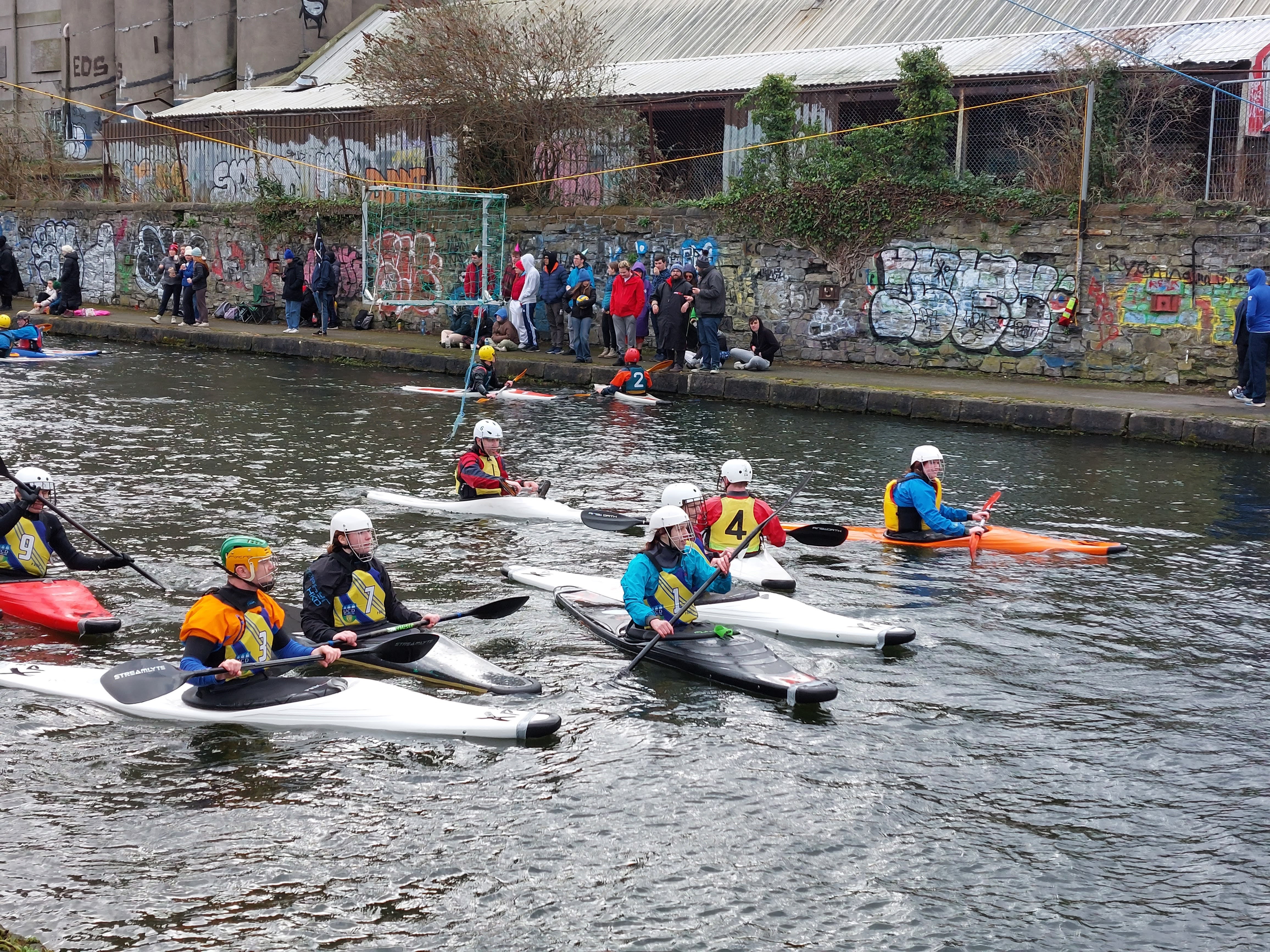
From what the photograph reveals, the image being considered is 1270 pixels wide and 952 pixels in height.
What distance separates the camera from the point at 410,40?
86.8 feet

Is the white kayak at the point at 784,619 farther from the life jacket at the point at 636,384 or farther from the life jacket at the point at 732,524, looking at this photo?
the life jacket at the point at 636,384

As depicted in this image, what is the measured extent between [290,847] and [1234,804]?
183 inches

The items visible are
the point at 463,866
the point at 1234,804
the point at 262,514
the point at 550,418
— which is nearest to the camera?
the point at 463,866

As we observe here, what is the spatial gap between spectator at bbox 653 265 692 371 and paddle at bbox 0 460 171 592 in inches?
492

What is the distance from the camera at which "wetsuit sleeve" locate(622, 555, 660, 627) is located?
29.4ft

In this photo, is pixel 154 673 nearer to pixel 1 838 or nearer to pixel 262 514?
pixel 1 838

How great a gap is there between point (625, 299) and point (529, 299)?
2.54 m

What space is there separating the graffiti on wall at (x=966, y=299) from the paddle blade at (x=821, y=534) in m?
10.0

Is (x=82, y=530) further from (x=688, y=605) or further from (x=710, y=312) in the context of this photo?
(x=710, y=312)

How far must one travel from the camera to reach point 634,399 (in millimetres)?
20453

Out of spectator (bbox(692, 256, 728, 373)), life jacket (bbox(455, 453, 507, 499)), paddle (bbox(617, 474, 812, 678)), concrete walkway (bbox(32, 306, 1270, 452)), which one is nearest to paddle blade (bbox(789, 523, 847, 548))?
paddle (bbox(617, 474, 812, 678))

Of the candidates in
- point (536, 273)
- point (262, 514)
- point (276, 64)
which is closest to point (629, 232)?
point (536, 273)

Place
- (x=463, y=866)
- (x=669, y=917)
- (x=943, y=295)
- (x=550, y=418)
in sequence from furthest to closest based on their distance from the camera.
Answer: (x=943, y=295) < (x=550, y=418) < (x=463, y=866) < (x=669, y=917)

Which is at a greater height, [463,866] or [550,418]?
[550,418]
